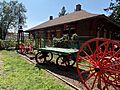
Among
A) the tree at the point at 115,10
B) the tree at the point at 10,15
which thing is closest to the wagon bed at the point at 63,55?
the tree at the point at 115,10

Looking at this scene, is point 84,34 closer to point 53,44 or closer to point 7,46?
point 53,44

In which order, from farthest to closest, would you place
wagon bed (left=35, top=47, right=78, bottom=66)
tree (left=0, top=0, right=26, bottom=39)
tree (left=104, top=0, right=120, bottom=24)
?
1. tree (left=0, top=0, right=26, bottom=39)
2. tree (left=104, top=0, right=120, bottom=24)
3. wagon bed (left=35, top=47, right=78, bottom=66)

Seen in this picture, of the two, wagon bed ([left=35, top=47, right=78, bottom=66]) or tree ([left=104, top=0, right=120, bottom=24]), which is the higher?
tree ([left=104, top=0, right=120, bottom=24])

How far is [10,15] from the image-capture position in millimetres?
53000

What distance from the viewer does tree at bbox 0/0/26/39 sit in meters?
51.6

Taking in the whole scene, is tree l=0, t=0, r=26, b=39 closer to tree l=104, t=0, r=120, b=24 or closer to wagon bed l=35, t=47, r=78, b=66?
tree l=104, t=0, r=120, b=24

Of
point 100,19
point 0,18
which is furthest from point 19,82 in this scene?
point 0,18

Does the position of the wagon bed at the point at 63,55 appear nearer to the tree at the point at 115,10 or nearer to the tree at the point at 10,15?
the tree at the point at 115,10

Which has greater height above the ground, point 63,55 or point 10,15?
point 10,15

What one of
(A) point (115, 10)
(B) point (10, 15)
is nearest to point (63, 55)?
(A) point (115, 10)

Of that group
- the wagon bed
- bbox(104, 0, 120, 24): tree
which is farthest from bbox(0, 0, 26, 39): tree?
the wagon bed

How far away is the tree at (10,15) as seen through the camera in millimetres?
51562

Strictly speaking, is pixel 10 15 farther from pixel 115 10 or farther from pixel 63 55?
pixel 63 55

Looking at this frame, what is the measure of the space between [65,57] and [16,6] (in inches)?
1818
